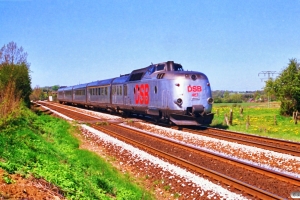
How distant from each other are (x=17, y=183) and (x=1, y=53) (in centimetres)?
2319

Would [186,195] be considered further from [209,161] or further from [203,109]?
[203,109]

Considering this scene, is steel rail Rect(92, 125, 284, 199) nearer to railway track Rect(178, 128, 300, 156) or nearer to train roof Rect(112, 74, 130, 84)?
railway track Rect(178, 128, 300, 156)

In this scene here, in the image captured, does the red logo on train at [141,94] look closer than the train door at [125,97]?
Yes

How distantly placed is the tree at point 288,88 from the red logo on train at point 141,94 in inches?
790

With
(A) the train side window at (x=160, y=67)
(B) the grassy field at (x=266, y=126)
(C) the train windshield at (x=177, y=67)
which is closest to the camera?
(B) the grassy field at (x=266, y=126)

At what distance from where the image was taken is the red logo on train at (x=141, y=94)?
23641mm

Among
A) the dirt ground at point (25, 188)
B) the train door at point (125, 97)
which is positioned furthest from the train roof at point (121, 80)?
the dirt ground at point (25, 188)

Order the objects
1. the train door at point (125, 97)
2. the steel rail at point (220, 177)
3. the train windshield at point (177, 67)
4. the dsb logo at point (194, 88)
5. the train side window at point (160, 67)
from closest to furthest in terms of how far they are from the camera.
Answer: the steel rail at point (220, 177)
the dsb logo at point (194, 88)
the train windshield at point (177, 67)
the train side window at point (160, 67)
the train door at point (125, 97)

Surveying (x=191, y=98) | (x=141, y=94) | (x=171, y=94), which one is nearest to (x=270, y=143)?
(x=191, y=98)

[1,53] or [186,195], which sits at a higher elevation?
[1,53]

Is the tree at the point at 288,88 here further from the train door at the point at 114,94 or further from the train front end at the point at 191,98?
the train front end at the point at 191,98

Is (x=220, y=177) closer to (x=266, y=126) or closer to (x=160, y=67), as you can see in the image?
(x=160, y=67)

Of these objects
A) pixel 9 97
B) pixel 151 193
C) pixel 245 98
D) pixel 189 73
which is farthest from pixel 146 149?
pixel 245 98

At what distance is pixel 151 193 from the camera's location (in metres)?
8.99
